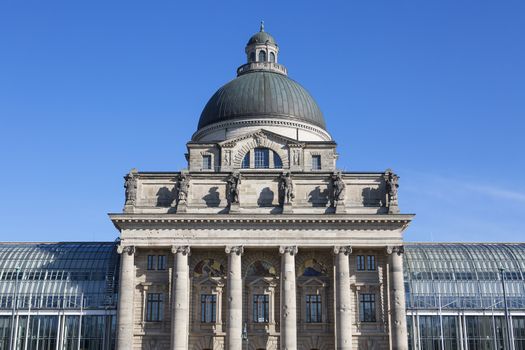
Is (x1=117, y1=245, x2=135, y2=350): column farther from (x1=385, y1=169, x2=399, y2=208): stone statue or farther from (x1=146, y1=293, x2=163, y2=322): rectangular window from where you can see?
(x1=385, y1=169, x2=399, y2=208): stone statue

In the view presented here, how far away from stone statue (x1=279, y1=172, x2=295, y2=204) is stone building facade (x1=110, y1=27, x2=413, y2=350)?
96mm

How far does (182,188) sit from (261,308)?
13.2 meters

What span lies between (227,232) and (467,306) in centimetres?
2479

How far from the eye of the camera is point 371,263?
6169cm

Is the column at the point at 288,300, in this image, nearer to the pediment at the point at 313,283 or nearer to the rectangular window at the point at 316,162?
the pediment at the point at 313,283

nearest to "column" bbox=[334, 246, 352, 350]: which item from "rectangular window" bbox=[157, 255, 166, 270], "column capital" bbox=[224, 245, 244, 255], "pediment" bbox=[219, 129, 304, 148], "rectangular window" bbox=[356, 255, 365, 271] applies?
"rectangular window" bbox=[356, 255, 365, 271]

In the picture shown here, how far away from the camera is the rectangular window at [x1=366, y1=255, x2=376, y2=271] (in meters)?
61.6

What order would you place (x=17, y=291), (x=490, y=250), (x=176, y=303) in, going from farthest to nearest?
(x=490, y=250), (x=17, y=291), (x=176, y=303)

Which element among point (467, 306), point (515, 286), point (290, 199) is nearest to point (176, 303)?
point (290, 199)

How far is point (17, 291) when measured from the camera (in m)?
63.7

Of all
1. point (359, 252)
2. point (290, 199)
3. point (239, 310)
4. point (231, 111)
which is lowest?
point (239, 310)

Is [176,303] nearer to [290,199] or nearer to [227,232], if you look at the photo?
[227,232]

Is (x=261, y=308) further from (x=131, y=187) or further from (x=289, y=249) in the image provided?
(x=131, y=187)

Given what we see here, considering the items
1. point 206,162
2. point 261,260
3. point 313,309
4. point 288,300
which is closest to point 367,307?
point 313,309
